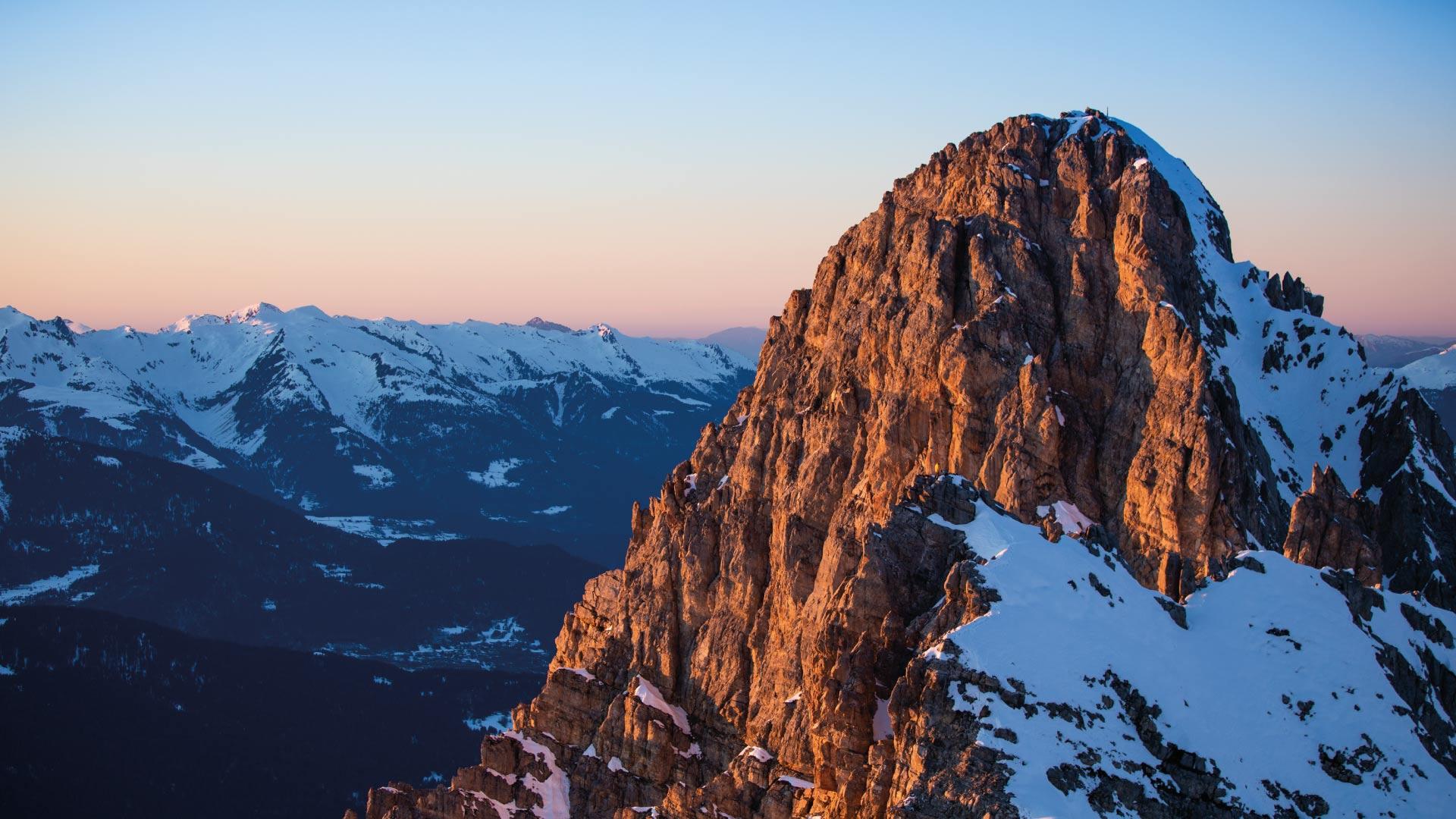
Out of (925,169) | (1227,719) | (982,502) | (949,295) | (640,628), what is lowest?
(640,628)

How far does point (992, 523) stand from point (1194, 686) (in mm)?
14559

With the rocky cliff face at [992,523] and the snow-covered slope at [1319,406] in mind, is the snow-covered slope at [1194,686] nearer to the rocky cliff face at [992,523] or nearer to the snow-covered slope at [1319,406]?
the rocky cliff face at [992,523]

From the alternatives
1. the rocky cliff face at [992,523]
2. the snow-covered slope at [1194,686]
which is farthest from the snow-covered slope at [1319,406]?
the snow-covered slope at [1194,686]

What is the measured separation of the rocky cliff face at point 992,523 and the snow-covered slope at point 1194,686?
0.75 ft

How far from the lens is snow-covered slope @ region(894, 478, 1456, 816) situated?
245 ft

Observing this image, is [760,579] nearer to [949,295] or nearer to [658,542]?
[658,542]

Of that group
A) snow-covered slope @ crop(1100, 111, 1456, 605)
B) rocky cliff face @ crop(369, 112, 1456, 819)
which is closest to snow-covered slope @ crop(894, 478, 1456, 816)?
rocky cliff face @ crop(369, 112, 1456, 819)

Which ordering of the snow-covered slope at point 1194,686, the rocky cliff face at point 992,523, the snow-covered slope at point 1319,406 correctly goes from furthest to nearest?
the snow-covered slope at point 1319,406, the rocky cliff face at point 992,523, the snow-covered slope at point 1194,686

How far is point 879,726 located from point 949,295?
35.0m

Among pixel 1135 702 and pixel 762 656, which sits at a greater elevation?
pixel 1135 702

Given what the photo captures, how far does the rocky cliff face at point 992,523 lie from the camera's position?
255 ft

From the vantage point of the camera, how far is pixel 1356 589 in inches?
3467

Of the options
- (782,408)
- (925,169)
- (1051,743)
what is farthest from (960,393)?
(1051,743)

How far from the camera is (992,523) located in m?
88.4
